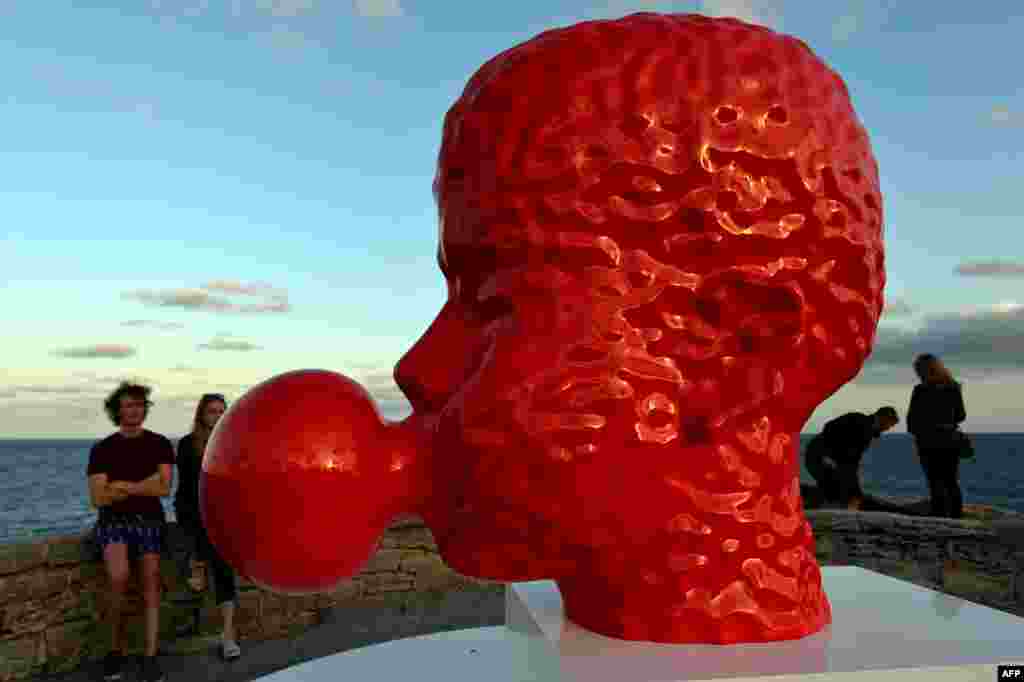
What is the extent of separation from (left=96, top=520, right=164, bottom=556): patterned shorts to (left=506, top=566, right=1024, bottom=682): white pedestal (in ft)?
8.57

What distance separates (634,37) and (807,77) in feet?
1.42

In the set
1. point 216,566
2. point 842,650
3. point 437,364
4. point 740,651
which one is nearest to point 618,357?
point 437,364

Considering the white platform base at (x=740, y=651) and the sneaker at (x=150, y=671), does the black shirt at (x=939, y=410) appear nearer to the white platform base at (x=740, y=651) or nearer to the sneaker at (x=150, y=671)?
the white platform base at (x=740, y=651)

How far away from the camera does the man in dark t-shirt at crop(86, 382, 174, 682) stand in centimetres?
404

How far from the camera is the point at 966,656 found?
1727 mm

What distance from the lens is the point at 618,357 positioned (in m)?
1.79

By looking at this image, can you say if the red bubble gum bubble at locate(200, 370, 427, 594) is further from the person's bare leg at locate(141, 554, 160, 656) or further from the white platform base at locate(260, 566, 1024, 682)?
the person's bare leg at locate(141, 554, 160, 656)

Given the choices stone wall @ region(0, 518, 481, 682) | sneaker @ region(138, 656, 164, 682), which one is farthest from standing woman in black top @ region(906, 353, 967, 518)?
sneaker @ region(138, 656, 164, 682)

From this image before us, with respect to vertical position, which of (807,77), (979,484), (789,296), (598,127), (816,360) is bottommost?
(979,484)

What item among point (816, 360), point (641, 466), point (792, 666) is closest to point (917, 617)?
point (792, 666)

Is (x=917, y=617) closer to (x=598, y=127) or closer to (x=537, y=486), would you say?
(x=537, y=486)

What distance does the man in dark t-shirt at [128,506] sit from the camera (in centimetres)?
404

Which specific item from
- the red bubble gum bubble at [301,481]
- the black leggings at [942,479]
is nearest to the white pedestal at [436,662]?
the red bubble gum bubble at [301,481]

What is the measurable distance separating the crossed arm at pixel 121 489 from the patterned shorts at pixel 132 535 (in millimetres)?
139
